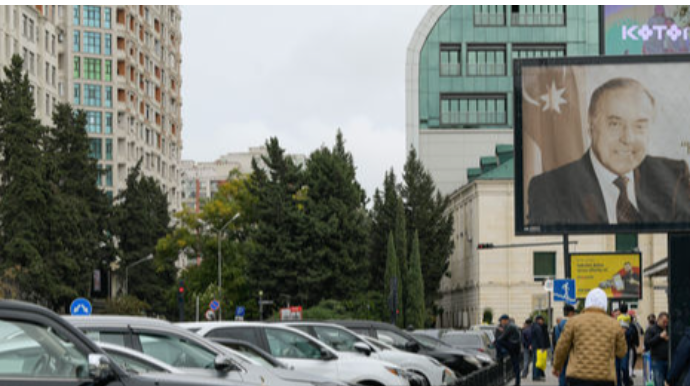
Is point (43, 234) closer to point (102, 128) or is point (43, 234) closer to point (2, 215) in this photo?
point (2, 215)

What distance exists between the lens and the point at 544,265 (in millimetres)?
87125

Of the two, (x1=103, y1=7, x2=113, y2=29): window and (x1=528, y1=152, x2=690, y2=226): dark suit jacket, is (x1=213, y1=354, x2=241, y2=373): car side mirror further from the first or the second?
(x1=103, y1=7, x2=113, y2=29): window

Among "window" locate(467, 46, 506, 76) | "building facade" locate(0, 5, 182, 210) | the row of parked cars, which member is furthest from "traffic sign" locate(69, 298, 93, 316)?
"building facade" locate(0, 5, 182, 210)

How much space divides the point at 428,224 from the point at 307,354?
73.8 meters

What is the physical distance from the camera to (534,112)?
2675cm

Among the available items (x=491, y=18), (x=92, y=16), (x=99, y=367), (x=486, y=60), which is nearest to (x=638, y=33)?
(x=491, y=18)

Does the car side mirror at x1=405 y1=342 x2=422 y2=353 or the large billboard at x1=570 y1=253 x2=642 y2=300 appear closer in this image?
the car side mirror at x1=405 y1=342 x2=422 y2=353

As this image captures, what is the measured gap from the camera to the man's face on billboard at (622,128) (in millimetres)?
25609

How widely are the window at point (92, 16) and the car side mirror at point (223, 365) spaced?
112m

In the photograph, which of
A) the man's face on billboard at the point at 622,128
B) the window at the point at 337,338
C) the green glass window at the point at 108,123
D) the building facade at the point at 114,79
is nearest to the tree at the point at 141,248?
the building facade at the point at 114,79

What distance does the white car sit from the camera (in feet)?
57.0

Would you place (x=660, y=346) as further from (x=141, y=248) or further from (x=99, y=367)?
(x=141, y=248)

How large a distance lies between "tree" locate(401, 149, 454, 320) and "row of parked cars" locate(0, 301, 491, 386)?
64.2 meters

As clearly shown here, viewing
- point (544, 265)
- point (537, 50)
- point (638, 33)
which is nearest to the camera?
point (544, 265)
